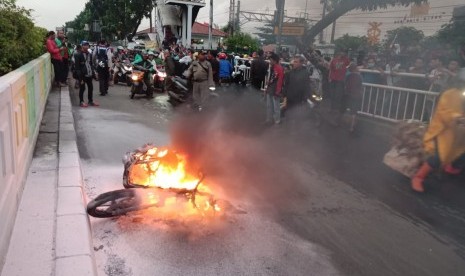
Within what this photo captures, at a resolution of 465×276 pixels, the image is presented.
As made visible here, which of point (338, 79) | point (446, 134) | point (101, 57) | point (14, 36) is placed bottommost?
point (446, 134)

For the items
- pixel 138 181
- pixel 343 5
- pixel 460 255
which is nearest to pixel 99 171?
pixel 138 181

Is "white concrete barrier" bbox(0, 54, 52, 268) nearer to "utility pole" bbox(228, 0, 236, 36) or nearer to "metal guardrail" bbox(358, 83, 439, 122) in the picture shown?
"metal guardrail" bbox(358, 83, 439, 122)

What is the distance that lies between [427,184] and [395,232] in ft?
6.67

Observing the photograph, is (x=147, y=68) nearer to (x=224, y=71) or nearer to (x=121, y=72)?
(x=224, y=71)

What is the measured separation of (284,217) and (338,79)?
7242mm

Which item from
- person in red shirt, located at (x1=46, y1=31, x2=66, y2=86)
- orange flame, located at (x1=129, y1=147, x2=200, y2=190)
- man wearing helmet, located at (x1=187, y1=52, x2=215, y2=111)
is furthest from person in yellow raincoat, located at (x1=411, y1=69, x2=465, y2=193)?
person in red shirt, located at (x1=46, y1=31, x2=66, y2=86)

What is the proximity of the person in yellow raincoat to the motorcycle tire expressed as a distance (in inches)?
157

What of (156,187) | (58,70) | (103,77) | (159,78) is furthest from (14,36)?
(159,78)

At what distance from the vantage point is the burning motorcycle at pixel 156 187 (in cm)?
438

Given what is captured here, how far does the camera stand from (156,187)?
15.5 ft

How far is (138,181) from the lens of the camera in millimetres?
4883

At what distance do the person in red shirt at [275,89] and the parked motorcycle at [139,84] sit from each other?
19.3 ft

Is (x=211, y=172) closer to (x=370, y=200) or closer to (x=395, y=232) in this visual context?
(x=370, y=200)

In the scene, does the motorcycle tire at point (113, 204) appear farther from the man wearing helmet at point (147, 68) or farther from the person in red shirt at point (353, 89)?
the man wearing helmet at point (147, 68)
